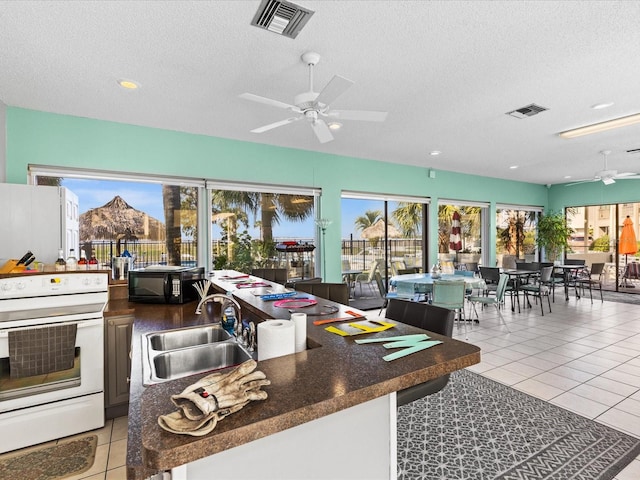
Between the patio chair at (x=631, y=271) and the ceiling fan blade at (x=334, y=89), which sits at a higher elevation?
the ceiling fan blade at (x=334, y=89)

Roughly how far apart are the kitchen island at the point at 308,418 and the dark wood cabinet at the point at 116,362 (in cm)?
148

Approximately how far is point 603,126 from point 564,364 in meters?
2.89

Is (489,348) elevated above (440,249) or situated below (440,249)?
below

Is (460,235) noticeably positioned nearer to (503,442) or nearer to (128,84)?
(503,442)

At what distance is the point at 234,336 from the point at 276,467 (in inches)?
42.1

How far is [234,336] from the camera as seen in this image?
1.97 metres

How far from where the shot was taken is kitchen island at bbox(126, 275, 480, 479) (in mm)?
770

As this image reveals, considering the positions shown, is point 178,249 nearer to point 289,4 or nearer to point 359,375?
point 289,4

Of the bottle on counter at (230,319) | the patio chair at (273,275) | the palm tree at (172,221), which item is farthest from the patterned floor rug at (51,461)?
the palm tree at (172,221)

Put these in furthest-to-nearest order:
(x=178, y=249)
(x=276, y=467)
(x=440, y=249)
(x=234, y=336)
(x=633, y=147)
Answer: (x=440, y=249), (x=633, y=147), (x=178, y=249), (x=234, y=336), (x=276, y=467)

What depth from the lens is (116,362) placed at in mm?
2701

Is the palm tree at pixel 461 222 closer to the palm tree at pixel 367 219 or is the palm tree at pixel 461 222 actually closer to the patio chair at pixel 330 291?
the palm tree at pixel 367 219

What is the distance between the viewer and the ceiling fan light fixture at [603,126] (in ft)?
13.0

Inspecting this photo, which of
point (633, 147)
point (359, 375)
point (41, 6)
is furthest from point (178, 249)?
point (633, 147)
